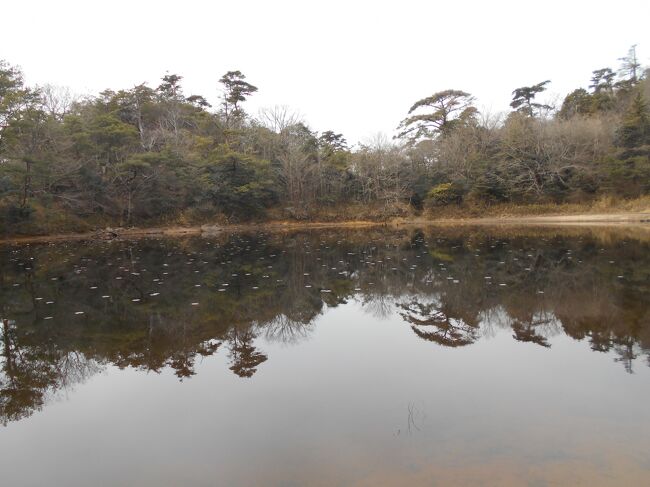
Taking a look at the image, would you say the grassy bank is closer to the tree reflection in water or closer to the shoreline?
the shoreline

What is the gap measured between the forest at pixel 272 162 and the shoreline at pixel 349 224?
3.50ft

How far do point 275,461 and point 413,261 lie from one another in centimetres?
1148

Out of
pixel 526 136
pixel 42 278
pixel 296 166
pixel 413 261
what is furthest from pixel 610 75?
pixel 42 278

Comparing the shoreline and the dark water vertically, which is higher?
the shoreline

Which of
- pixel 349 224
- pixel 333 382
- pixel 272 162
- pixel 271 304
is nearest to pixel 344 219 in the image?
pixel 349 224

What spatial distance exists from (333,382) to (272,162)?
Answer: 36639mm

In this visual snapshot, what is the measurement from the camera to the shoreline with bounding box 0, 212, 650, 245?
91.9 ft

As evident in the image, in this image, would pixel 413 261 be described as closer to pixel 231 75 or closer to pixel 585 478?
pixel 585 478

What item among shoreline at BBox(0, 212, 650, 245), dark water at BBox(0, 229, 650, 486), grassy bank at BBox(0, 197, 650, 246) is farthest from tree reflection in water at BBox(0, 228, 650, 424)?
grassy bank at BBox(0, 197, 650, 246)

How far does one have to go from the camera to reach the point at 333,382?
5172 mm

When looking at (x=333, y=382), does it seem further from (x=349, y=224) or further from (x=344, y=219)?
(x=344, y=219)

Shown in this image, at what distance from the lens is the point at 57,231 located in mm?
29922

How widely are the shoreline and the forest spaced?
3.50ft

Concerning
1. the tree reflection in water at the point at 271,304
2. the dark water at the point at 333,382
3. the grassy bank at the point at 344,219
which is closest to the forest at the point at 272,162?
the grassy bank at the point at 344,219
